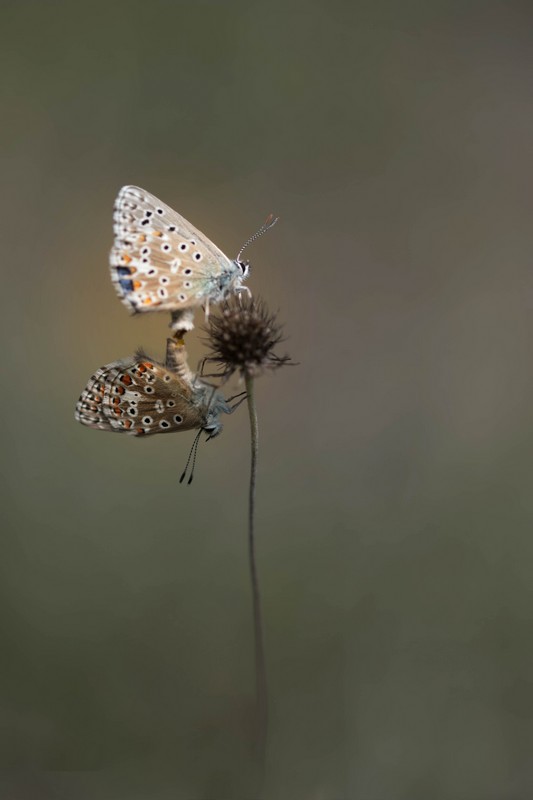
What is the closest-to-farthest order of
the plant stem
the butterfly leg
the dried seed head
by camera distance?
1. the plant stem
2. the dried seed head
3. the butterfly leg

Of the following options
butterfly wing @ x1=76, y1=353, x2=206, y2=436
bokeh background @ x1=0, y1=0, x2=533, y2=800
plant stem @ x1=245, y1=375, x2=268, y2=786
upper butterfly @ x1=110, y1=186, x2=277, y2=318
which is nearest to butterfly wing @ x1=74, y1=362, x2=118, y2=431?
butterfly wing @ x1=76, y1=353, x2=206, y2=436

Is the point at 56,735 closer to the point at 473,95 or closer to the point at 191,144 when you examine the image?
the point at 191,144

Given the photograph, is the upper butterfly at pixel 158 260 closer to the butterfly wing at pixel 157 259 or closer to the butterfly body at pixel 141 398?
the butterfly wing at pixel 157 259

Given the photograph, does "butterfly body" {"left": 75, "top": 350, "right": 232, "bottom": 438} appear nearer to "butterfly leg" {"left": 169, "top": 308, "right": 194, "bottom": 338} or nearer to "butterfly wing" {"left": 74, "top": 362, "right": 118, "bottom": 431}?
"butterfly wing" {"left": 74, "top": 362, "right": 118, "bottom": 431}

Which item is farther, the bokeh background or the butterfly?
the bokeh background

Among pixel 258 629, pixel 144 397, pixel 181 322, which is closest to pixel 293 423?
pixel 181 322

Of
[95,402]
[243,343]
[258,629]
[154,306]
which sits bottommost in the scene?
[258,629]

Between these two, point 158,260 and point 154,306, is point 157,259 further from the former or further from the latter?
point 154,306
